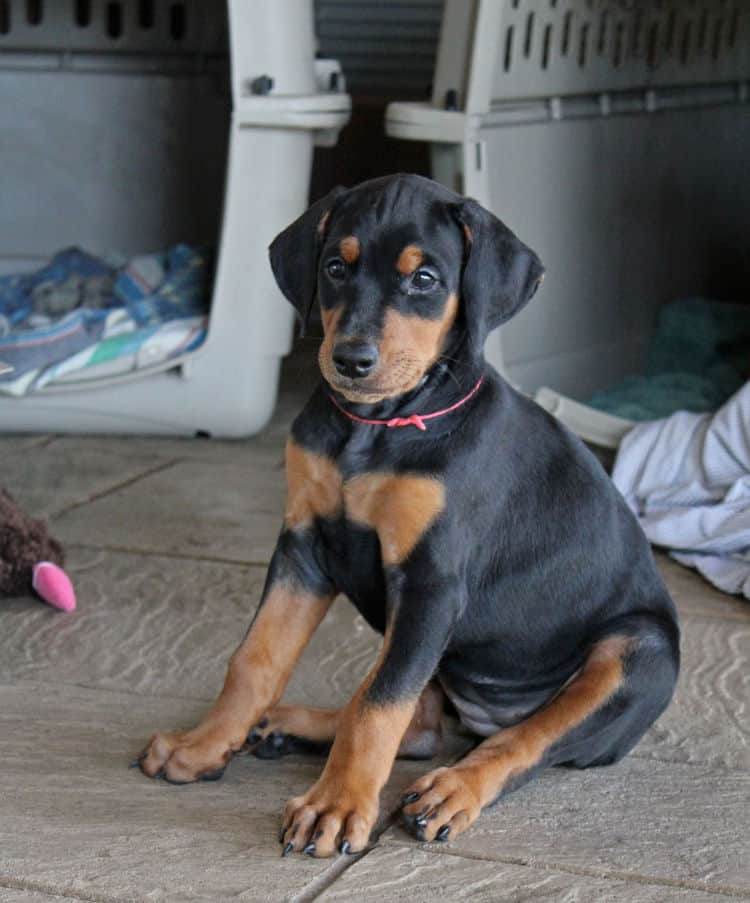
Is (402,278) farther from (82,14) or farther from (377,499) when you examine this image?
(82,14)

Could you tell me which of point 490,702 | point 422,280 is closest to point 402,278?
point 422,280

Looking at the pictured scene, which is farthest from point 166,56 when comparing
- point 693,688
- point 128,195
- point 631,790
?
point 631,790

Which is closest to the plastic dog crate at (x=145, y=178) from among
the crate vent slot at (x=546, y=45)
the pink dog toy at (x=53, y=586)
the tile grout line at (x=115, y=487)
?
the tile grout line at (x=115, y=487)

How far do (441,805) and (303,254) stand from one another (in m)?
0.91

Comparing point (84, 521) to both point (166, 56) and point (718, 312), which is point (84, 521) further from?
point (718, 312)

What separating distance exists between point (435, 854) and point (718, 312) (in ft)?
14.3

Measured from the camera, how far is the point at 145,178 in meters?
6.00

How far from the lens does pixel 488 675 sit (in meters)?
2.57

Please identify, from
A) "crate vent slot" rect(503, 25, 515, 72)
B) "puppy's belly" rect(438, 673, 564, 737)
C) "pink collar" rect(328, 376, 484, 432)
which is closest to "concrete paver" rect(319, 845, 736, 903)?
"puppy's belly" rect(438, 673, 564, 737)

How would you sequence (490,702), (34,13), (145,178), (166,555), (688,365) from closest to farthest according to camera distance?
(490,702)
(166,555)
(34,13)
(688,365)
(145,178)

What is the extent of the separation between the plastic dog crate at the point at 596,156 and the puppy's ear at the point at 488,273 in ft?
6.46

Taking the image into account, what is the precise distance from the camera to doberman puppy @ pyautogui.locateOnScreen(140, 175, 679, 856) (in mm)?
2271

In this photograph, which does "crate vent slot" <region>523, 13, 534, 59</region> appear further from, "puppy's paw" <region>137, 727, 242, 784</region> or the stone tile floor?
"puppy's paw" <region>137, 727, 242, 784</region>

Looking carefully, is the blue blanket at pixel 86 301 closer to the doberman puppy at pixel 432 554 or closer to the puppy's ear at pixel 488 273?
the doberman puppy at pixel 432 554
